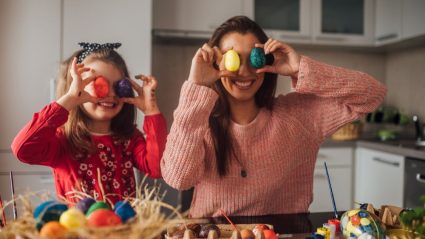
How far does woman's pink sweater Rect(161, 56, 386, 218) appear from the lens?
0.98 meters

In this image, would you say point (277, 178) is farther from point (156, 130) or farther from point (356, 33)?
point (356, 33)

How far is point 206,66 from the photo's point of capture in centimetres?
97

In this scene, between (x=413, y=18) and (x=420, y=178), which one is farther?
(x=413, y=18)

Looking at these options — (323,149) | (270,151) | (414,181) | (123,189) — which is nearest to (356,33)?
(323,149)

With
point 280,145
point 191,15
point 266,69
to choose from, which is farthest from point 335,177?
point 266,69

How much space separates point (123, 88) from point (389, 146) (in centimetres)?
157

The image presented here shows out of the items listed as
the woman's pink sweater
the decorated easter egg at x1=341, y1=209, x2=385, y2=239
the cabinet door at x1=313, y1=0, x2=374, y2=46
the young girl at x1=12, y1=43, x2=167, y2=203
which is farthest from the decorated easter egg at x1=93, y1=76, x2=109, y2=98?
the cabinet door at x1=313, y1=0, x2=374, y2=46

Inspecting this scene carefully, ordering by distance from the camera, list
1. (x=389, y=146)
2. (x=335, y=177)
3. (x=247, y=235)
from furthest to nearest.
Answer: (x=335, y=177)
(x=389, y=146)
(x=247, y=235)

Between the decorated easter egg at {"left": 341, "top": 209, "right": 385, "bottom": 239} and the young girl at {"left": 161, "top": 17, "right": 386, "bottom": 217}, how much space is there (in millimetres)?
321

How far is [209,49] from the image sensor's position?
0.97 m

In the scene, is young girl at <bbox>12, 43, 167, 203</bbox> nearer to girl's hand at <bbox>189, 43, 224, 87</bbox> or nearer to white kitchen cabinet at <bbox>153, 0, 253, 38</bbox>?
girl's hand at <bbox>189, 43, 224, 87</bbox>

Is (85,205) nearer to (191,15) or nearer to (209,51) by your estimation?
(209,51)

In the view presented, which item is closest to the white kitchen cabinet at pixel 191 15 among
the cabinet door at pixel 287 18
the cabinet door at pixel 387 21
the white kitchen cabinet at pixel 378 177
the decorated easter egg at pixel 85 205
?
the cabinet door at pixel 287 18

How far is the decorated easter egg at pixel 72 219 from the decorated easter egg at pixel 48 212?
15mm
